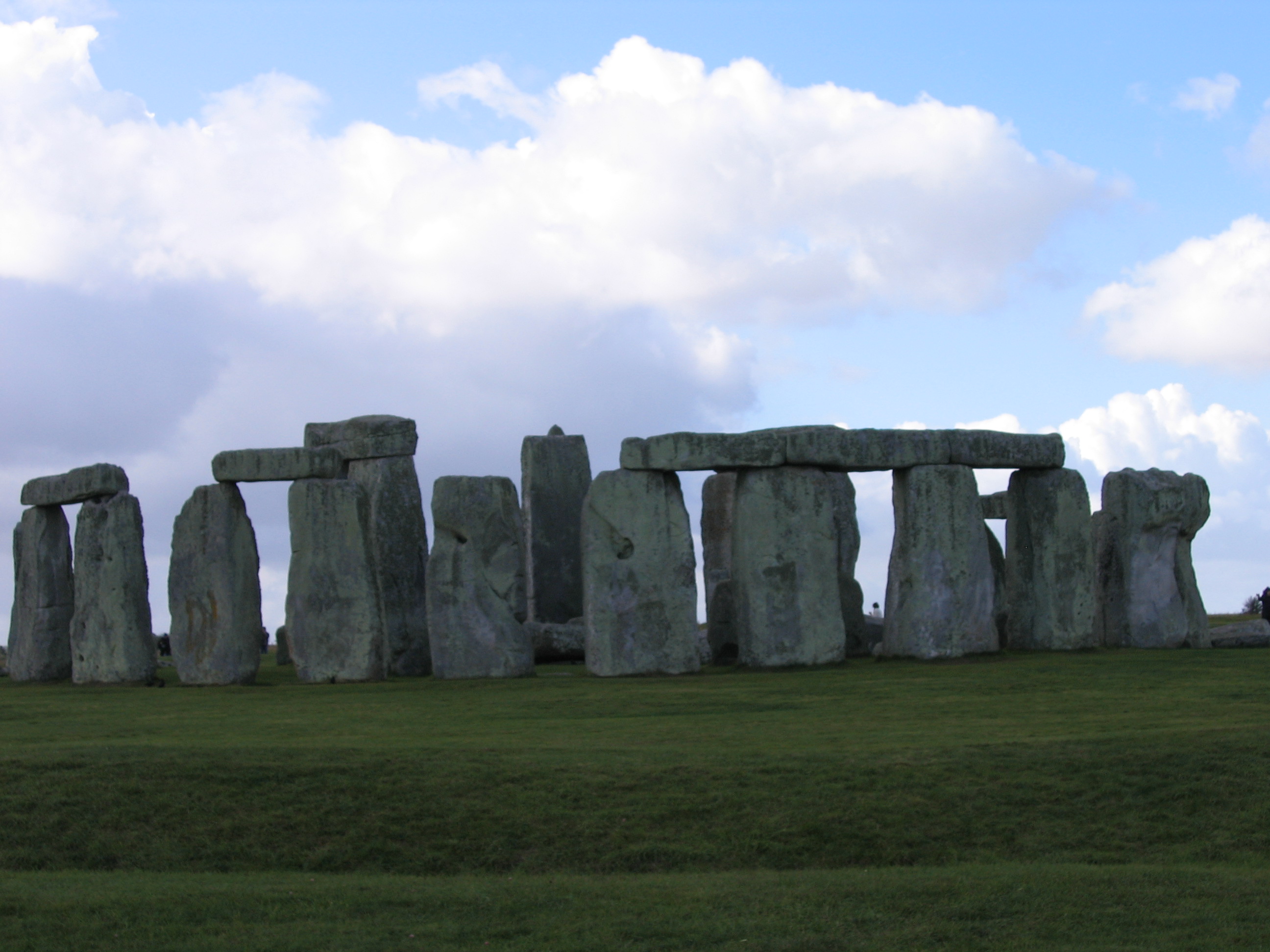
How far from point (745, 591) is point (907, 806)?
341 inches

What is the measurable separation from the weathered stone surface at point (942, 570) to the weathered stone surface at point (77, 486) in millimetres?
10195

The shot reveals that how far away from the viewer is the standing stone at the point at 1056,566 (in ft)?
67.6

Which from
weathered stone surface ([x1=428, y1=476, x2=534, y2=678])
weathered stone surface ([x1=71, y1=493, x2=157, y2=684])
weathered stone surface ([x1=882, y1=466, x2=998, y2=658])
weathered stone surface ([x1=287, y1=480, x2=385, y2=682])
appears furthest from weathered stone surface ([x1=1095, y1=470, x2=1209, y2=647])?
weathered stone surface ([x1=71, y1=493, x2=157, y2=684])

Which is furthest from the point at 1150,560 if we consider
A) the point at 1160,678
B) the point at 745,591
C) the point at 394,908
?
the point at 394,908

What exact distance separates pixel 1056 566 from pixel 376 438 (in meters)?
9.22

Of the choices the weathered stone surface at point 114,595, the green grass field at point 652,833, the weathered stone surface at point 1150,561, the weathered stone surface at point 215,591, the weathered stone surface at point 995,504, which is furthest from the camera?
the weathered stone surface at point 995,504

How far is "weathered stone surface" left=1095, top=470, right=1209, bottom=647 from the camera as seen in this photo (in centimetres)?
2122

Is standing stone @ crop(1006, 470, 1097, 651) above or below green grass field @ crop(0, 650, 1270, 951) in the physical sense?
above

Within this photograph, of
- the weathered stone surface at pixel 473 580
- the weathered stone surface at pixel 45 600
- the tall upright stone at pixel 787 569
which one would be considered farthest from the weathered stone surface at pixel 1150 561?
the weathered stone surface at pixel 45 600

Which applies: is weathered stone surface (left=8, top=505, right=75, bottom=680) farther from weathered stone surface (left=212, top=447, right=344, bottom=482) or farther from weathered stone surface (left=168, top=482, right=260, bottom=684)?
weathered stone surface (left=212, top=447, right=344, bottom=482)

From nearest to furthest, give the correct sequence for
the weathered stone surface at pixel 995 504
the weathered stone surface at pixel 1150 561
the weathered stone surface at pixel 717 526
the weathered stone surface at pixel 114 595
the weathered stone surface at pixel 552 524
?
the weathered stone surface at pixel 114 595 → the weathered stone surface at pixel 1150 561 → the weathered stone surface at pixel 552 524 → the weathered stone surface at pixel 717 526 → the weathered stone surface at pixel 995 504

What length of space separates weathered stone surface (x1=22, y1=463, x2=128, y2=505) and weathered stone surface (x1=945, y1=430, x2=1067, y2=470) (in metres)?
10.8

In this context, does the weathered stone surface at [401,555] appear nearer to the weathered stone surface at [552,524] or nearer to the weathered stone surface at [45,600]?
the weathered stone surface at [552,524]

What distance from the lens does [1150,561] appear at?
70.2 feet
